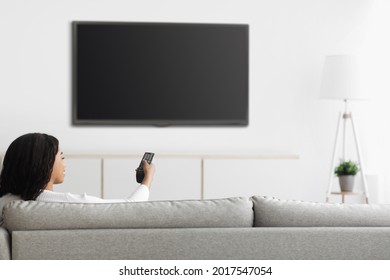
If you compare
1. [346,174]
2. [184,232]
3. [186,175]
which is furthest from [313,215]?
[346,174]

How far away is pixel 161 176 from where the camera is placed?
587cm

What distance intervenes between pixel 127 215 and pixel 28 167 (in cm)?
54

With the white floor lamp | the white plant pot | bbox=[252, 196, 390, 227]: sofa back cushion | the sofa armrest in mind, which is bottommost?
the white plant pot

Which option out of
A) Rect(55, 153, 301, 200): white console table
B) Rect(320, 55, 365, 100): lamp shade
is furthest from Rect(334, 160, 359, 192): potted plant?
Rect(320, 55, 365, 100): lamp shade

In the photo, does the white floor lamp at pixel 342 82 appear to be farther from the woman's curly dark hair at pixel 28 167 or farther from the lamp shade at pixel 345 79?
the woman's curly dark hair at pixel 28 167

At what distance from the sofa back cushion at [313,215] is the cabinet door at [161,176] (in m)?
3.63

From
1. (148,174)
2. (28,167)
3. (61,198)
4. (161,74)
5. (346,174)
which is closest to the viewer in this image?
(61,198)

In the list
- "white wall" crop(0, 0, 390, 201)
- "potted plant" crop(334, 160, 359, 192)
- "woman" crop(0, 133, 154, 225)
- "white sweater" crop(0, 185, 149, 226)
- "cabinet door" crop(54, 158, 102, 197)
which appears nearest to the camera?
"white sweater" crop(0, 185, 149, 226)

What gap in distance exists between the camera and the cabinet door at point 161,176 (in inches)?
229

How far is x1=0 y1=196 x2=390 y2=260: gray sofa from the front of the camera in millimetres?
2107

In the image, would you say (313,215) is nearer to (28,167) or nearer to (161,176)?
(28,167)

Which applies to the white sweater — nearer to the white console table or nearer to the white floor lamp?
the white console table

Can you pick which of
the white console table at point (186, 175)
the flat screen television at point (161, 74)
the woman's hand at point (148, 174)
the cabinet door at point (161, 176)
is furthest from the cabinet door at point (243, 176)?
the woman's hand at point (148, 174)
